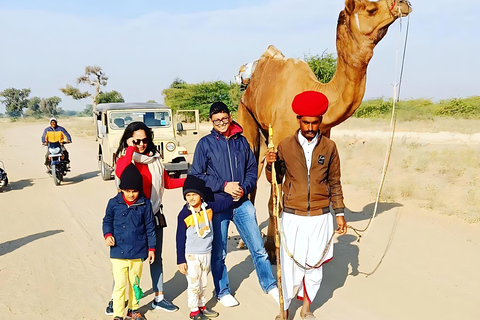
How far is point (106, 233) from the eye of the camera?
349 centimetres

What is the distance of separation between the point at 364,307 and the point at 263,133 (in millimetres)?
3093

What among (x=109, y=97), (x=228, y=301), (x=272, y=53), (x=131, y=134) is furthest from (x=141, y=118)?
(x=109, y=97)

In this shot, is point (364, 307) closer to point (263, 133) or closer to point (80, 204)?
point (263, 133)

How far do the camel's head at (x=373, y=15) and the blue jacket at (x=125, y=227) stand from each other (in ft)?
8.97

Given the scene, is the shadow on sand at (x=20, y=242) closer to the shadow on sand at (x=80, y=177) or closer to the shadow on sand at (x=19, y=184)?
the shadow on sand at (x=19, y=184)

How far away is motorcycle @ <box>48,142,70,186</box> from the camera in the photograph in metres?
10.9

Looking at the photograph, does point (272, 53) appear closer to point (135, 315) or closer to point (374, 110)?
point (135, 315)

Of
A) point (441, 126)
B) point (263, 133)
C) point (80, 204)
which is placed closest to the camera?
point (263, 133)

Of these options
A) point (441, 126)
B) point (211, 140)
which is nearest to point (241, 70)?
point (211, 140)

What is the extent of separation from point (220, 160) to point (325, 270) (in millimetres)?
2141

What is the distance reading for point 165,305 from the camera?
13.1ft

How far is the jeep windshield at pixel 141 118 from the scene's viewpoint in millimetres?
11453

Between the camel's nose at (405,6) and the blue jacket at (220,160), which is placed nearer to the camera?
the blue jacket at (220,160)

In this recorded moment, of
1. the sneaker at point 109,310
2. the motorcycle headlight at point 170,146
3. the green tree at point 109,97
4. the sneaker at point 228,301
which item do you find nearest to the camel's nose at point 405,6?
the sneaker at point 228,301
